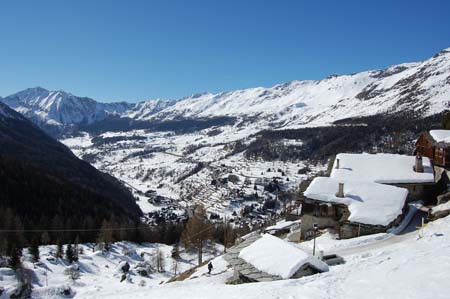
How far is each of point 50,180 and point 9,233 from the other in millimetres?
68519

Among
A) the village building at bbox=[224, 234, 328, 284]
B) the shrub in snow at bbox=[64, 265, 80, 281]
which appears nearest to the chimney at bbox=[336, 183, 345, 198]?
the village building at bbox=[224, 234, 328, 284]

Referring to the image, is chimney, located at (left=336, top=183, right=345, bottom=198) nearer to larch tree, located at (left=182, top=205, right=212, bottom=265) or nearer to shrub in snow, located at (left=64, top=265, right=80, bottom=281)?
shrub in snow, located at (left=64, top=265, right=80, bottom=281)

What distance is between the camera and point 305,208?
152 feet

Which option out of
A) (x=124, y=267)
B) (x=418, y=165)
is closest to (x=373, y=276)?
(x=418, y=165)

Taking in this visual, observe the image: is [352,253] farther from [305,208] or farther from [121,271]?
[121,271]

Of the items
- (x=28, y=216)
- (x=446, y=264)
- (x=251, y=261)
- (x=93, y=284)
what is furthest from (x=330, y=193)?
(x=28, y=216)

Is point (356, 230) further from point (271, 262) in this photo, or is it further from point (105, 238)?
point (105, 238)

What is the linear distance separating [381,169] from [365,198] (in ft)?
41.2

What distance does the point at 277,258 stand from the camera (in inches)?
1163

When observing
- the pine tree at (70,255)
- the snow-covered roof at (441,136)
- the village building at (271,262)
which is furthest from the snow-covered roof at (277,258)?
the pine tree at (70,255)

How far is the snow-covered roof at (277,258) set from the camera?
27750 millimetres

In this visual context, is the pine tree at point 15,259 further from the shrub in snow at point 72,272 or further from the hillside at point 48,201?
the hillside at point 48,201

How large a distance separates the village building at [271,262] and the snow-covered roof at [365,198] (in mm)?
12570

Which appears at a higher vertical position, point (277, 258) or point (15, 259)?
point (277, 258)
